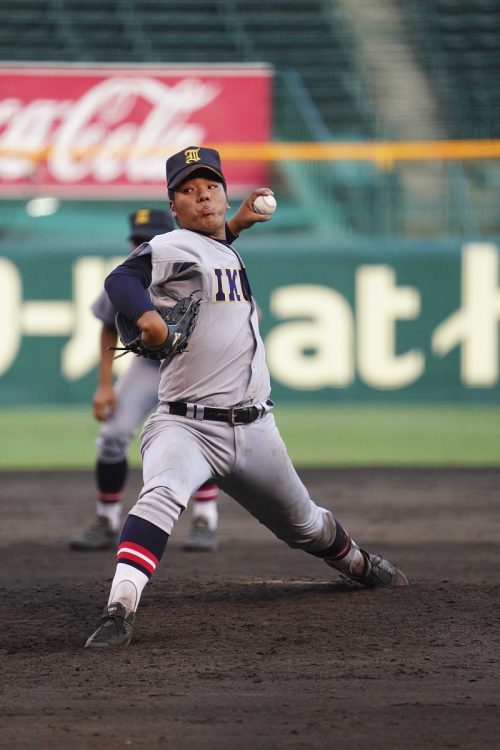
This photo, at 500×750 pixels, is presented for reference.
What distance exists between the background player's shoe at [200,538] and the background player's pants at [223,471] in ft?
6.86

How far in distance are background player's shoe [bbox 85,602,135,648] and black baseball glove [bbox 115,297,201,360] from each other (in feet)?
2.68

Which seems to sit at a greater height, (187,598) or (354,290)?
(354,290)

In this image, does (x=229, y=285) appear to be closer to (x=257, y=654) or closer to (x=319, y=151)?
(x=257, y=654)

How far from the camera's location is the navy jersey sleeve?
13.1 ft

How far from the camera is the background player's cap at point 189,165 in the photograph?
4.28 metres

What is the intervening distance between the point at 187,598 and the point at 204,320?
1.25m

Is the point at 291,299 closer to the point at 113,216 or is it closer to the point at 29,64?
the point at 113,216

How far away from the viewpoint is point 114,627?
3.99m

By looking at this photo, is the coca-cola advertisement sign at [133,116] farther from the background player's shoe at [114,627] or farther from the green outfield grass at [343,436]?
the background player's shoe at [114,627]

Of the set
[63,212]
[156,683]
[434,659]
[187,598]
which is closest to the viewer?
[156,683]

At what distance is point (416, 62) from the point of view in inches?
664

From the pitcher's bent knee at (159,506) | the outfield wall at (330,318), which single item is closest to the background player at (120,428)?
the pitcher's bent knee at (159,506)

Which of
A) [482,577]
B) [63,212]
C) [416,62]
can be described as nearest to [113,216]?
[63,212]

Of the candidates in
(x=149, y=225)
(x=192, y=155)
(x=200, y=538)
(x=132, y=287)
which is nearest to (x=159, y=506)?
(x=132, y=287)
